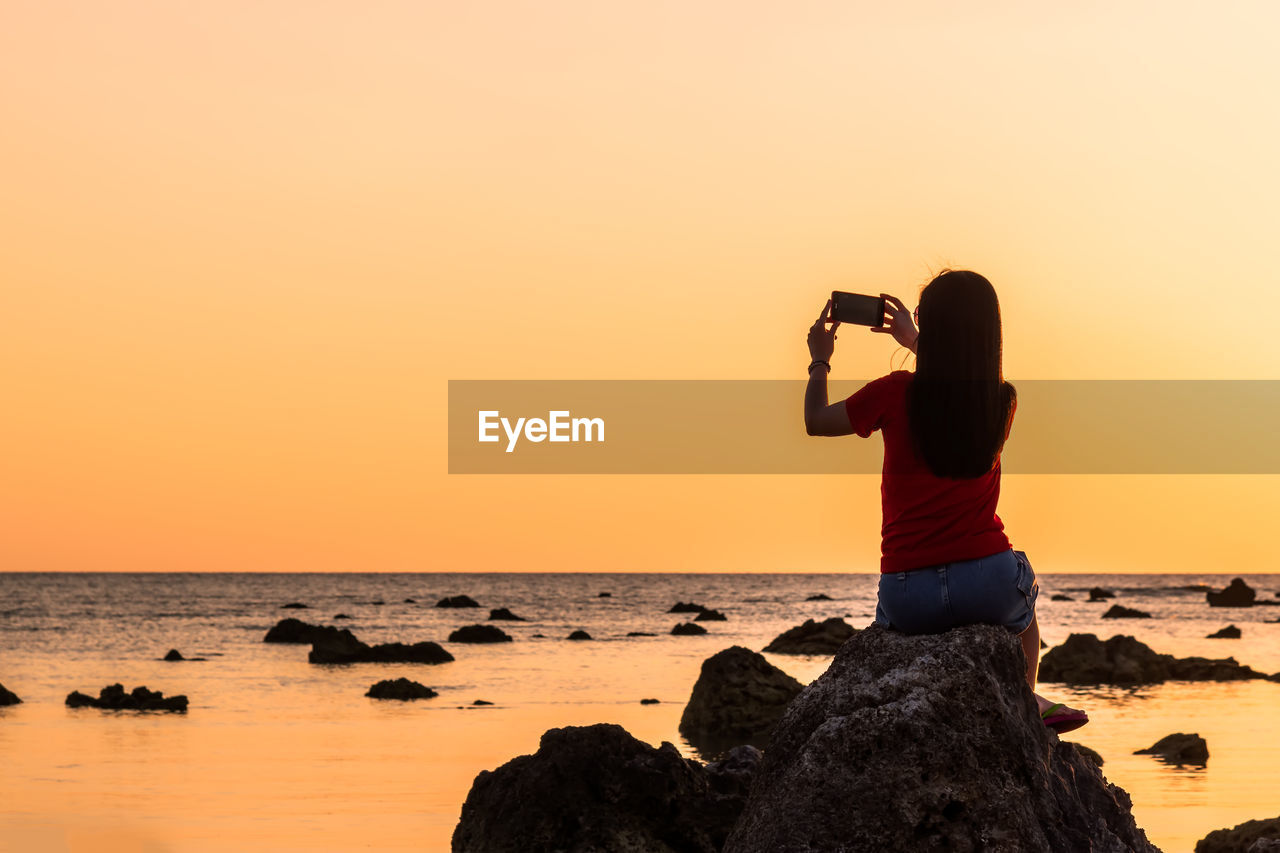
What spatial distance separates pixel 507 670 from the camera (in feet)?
Answer: 112

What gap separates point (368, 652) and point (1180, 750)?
81.1ft

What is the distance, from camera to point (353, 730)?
71.8ft

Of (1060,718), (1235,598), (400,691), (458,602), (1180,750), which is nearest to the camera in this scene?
(1060,718)

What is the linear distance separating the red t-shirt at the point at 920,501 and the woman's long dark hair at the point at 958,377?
61 mm

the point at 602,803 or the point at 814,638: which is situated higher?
the point at 602,803

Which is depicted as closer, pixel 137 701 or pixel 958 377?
pixel 958 377

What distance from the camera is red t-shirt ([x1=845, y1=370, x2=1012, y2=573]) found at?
571cm

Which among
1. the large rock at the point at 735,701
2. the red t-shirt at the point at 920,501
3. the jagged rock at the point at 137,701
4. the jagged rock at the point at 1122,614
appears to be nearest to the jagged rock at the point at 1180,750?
the large rock at the point at 735,701

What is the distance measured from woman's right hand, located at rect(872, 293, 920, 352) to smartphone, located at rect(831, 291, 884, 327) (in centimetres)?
7

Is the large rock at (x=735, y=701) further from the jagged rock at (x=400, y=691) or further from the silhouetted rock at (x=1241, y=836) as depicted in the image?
the jagged rock at (x=400, y=691)

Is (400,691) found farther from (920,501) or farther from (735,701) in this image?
(920,501)

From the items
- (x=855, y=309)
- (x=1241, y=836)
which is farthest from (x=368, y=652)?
(x=855, y=309)

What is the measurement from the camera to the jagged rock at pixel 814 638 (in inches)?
1463

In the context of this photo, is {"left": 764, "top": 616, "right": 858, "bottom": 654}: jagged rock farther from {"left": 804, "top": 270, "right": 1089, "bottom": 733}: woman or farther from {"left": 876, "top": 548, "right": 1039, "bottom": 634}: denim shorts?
{"left": 804, "top": 270, "right": 1089, "bottom": 733}: woman
